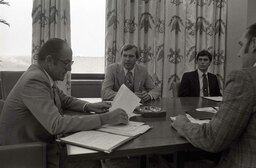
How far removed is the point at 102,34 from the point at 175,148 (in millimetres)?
→ 3161

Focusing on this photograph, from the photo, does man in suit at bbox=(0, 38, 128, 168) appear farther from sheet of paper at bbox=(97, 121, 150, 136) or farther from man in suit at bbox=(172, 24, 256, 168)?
man in suit at bbox=(172, 24, 256, 168)

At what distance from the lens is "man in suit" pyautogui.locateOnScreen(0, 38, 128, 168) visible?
1444mm

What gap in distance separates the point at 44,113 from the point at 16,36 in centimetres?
282

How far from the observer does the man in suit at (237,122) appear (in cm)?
116

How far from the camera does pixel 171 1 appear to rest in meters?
4.16

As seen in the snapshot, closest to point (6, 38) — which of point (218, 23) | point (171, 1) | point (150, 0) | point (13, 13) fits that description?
point (13, 13)

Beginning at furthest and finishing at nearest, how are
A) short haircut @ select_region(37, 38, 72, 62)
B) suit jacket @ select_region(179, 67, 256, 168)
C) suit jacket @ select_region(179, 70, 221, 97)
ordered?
suit jacket @ select_region(179, 70, 221, 97) < short haircut @ select_region(37, 38, 72, 62) < suit jacket @ select_region(179, 67, 256, 168)

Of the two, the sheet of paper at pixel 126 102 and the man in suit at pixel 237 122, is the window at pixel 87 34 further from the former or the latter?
the man in suit at pixel 237 122

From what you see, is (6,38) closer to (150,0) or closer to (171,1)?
(150,0)

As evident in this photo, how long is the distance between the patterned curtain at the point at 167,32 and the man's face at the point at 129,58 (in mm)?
847

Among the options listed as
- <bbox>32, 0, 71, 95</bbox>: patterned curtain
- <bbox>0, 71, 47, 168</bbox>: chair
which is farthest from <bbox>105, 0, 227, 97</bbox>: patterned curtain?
<bbox>0, 71, 47, 168</bbox>: chair

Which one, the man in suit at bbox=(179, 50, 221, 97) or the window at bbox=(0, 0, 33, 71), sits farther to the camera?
the window at bbox=(0, 0, 33, 71)

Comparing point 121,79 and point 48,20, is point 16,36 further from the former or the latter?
point 121,79

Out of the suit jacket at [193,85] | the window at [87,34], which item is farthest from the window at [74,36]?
the suit jacket at [193,85]
